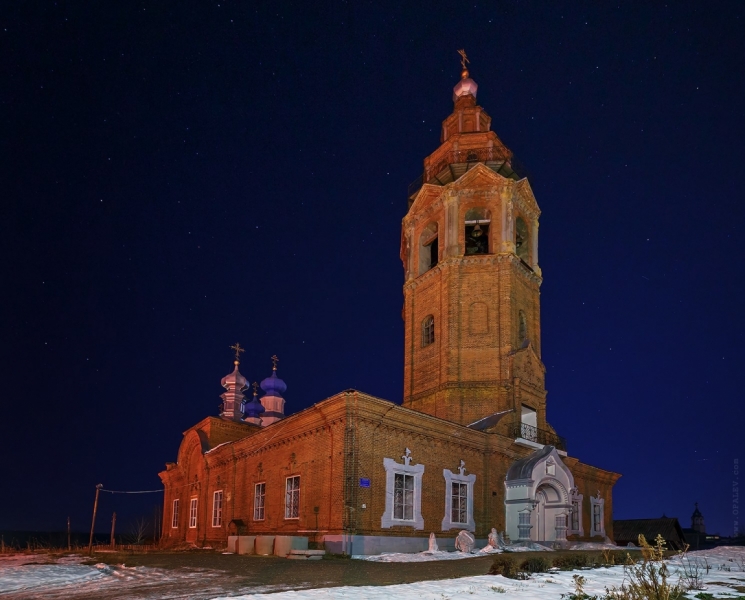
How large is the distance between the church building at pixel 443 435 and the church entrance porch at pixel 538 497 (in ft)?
0.18

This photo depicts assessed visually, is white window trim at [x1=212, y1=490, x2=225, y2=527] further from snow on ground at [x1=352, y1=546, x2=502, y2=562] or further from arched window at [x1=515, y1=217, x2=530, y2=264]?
arched window at [x1=515, y1=217, x2=530, y2=264]

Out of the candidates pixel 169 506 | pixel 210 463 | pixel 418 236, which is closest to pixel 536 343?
pixel 418 236

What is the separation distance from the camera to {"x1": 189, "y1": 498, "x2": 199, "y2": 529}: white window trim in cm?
3019

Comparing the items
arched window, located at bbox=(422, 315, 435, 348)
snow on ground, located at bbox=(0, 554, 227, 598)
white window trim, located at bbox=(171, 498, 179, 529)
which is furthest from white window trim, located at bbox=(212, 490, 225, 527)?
snow on ground, located at bbox=(0, 554, 227, 598)

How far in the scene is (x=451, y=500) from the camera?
2080 centimetres

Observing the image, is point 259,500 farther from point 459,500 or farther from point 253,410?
point 253,410

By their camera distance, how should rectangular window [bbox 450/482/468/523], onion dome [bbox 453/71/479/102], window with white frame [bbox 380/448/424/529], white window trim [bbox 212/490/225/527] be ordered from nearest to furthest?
window with white frame [bbox 380/448/424/529], rectangular window [bbox 450/482/468/523], white window trim [bbox 212/490/225/527], onion dome [bbox 453/71/479/102]

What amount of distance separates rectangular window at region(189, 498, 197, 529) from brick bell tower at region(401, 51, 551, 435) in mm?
11718

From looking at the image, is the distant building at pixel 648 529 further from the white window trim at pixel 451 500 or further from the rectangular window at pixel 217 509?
the rectangular window at pixel 217 509

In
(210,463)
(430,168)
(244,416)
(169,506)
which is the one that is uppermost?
(430,168)

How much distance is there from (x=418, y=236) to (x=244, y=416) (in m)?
17.9

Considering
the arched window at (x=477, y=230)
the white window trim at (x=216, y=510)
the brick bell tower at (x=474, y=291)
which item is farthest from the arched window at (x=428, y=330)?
the white window trim at (x=216, y=510)

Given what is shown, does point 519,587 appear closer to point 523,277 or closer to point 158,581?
point 158,581

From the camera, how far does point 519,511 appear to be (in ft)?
72.8
